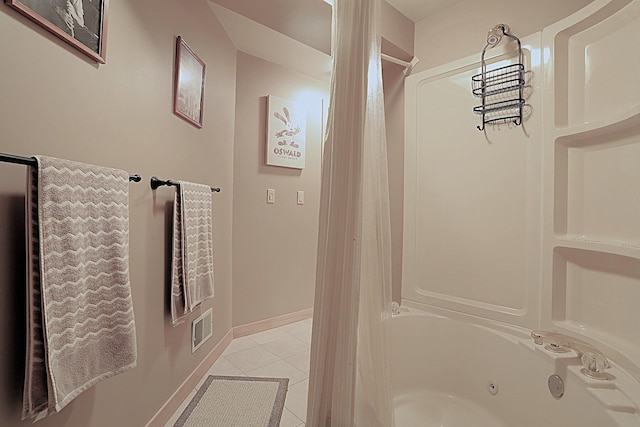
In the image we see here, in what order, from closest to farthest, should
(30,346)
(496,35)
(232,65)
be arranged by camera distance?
(30,346)
(496,35)
(232,65)

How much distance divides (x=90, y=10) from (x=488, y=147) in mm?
1855

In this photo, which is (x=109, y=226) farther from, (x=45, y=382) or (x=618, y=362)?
(x=618, y=362)

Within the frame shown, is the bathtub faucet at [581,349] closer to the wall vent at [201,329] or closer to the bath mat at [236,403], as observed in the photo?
the bath mat at [236,403]

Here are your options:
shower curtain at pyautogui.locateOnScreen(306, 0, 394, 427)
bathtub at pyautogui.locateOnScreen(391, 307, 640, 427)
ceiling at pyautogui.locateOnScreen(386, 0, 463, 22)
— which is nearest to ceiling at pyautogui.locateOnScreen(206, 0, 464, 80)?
ceiling at pyautogui.locateOnScreen(386, 0, 463, 22)

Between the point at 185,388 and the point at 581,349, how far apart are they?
1.90m

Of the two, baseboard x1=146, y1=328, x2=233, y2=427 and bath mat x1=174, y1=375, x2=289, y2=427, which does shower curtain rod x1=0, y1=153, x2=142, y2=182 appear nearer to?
baseboard x1=146, y1=328, x2=233, y2=427

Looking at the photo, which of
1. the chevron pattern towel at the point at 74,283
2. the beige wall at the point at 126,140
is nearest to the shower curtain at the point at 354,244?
the chevron pattern towel at the point at 74,283

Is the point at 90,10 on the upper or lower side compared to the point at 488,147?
upper

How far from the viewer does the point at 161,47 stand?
1477 millimetres

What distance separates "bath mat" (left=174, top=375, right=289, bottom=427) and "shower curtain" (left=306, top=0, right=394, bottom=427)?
0.62 meters

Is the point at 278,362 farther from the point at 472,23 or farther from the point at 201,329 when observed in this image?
the point at 472,23

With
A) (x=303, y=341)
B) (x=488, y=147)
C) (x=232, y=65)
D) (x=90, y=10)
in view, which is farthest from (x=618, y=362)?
(x=232, y=65)

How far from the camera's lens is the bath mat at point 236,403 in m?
1.55

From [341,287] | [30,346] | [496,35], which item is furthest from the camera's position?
[496,35]
